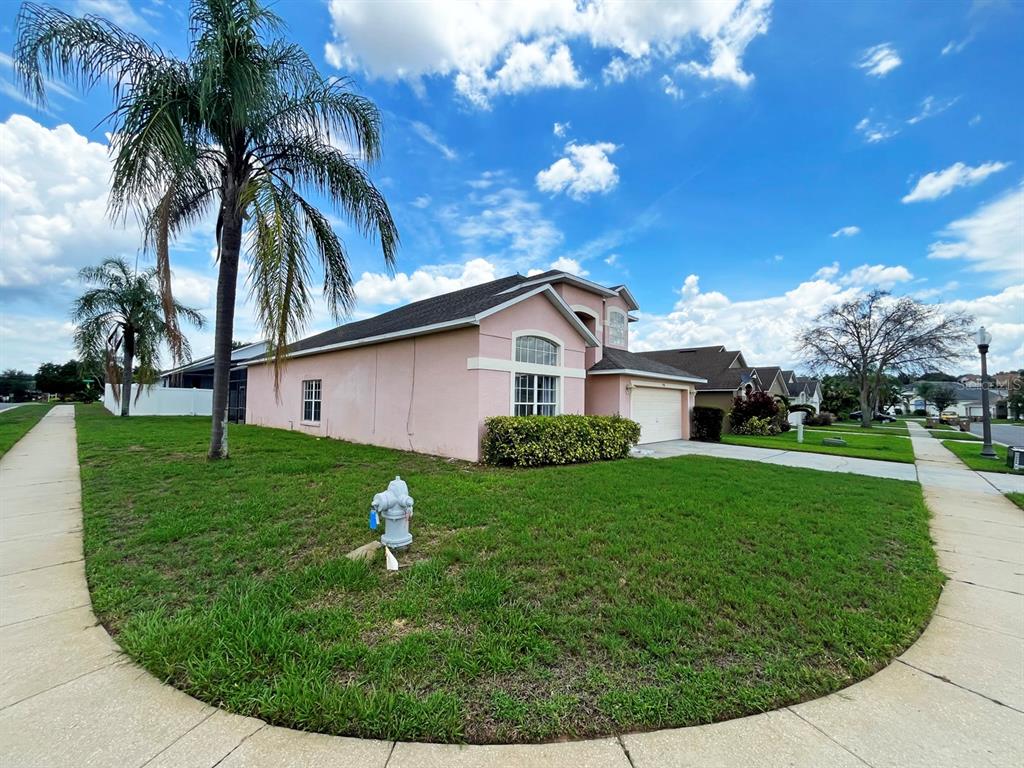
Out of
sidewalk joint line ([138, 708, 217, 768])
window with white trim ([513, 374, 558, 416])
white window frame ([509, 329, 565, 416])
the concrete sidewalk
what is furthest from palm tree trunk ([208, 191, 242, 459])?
the concrete sidewalk

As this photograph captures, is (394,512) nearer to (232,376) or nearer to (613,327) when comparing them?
(613,327)

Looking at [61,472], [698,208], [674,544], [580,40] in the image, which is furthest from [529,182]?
[61,472]

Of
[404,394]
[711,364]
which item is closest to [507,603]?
[404,394]

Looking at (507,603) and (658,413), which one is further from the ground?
(658,413)

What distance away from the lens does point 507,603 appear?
3301 millimetres

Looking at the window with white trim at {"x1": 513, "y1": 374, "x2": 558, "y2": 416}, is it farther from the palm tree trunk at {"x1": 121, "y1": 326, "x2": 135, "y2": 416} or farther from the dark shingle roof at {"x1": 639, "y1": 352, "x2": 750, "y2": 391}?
the palm tree trunk at {"x1": 121, "y1": 326, "x2": 135, "y2": 416}

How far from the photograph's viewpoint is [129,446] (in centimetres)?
1105

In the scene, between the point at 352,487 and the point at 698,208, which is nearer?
the point at 352,487

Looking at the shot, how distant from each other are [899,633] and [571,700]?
2631 millimetres

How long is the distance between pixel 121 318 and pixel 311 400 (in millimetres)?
13575

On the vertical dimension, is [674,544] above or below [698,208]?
below

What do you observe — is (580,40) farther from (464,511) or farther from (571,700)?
(571,700)

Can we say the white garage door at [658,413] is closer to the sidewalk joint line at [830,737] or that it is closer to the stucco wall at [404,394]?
the stucco wall at [404,394]

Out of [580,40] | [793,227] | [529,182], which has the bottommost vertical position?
[793,227]
